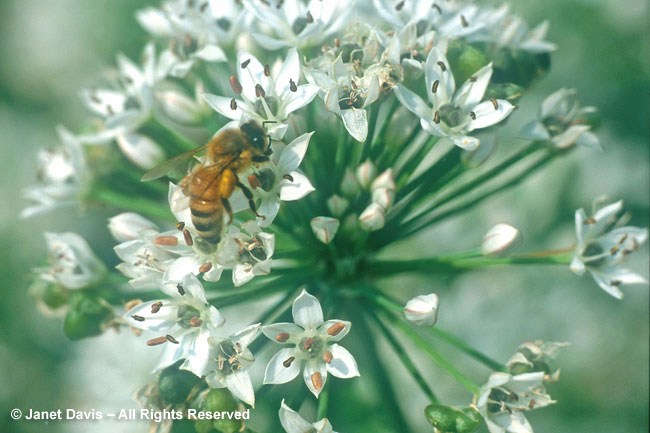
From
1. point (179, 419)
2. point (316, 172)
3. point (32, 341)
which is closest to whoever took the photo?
point (179, 419)

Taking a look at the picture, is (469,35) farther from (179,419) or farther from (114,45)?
(114,45)

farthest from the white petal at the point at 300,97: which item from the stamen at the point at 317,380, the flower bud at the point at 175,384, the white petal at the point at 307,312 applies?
the flower bud at the point at 175,384

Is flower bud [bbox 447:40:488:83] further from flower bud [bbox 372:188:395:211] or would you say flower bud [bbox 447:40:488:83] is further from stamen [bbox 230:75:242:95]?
stamen [bbox 230:75:242:95]

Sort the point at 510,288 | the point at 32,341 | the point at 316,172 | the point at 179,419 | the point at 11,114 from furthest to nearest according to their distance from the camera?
the point at 11,114 < the point at 32,341 < the point at 510,288 < the point at 316,172 < the point at 179,419

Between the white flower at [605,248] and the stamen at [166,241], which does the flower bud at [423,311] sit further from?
the stamen at [166,241]

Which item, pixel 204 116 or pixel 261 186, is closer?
pixel 261 186

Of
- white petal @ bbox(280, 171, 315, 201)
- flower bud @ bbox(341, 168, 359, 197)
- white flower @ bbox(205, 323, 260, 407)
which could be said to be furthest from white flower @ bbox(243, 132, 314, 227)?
white flower @ bbox(205, 323, 260, 407)

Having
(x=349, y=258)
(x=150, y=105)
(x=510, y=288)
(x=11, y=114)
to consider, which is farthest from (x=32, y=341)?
(x=510, y=288)
